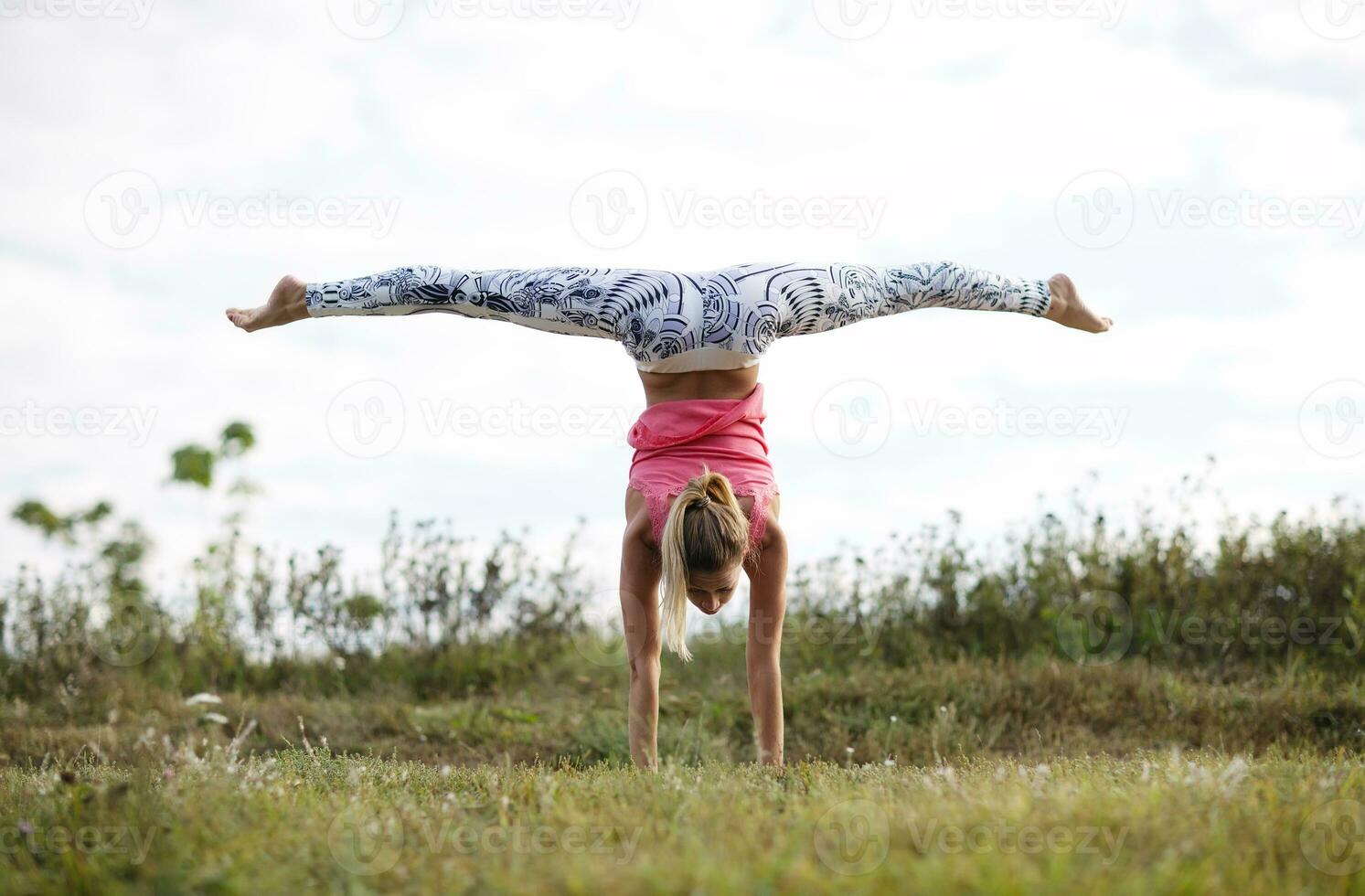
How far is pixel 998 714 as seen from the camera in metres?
7.42

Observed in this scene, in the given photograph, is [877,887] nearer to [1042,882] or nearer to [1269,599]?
[1042,882]

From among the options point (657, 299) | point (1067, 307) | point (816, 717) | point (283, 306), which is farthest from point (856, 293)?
point (816, 717)

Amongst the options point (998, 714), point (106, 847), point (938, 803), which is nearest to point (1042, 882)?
point (938, 803)

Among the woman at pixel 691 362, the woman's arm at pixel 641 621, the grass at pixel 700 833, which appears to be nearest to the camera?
the grass at pixel 700 833

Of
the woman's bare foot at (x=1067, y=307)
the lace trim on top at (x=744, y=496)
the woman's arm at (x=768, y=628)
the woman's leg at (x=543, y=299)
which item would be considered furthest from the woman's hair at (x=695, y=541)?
the woman's bare foot at (x=1067, y=307)

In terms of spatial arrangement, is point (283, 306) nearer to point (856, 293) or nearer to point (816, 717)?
point (856, 293)

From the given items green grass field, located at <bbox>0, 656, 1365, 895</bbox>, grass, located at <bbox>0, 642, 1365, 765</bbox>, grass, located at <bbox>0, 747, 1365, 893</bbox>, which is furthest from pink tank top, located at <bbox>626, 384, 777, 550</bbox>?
grass, located at <bbox>0, 642, 1365, 765</bbox>

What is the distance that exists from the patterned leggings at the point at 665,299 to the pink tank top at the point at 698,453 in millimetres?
271

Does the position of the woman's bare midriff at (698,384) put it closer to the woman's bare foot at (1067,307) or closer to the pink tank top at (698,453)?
the pink tank top at (698,453)

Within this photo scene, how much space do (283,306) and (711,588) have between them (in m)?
2.43

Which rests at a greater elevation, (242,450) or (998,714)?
(242,450)

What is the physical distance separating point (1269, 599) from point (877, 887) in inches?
287

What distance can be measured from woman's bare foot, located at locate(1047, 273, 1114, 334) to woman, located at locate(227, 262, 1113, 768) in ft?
0.45

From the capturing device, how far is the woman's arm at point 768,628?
5.39 metres
